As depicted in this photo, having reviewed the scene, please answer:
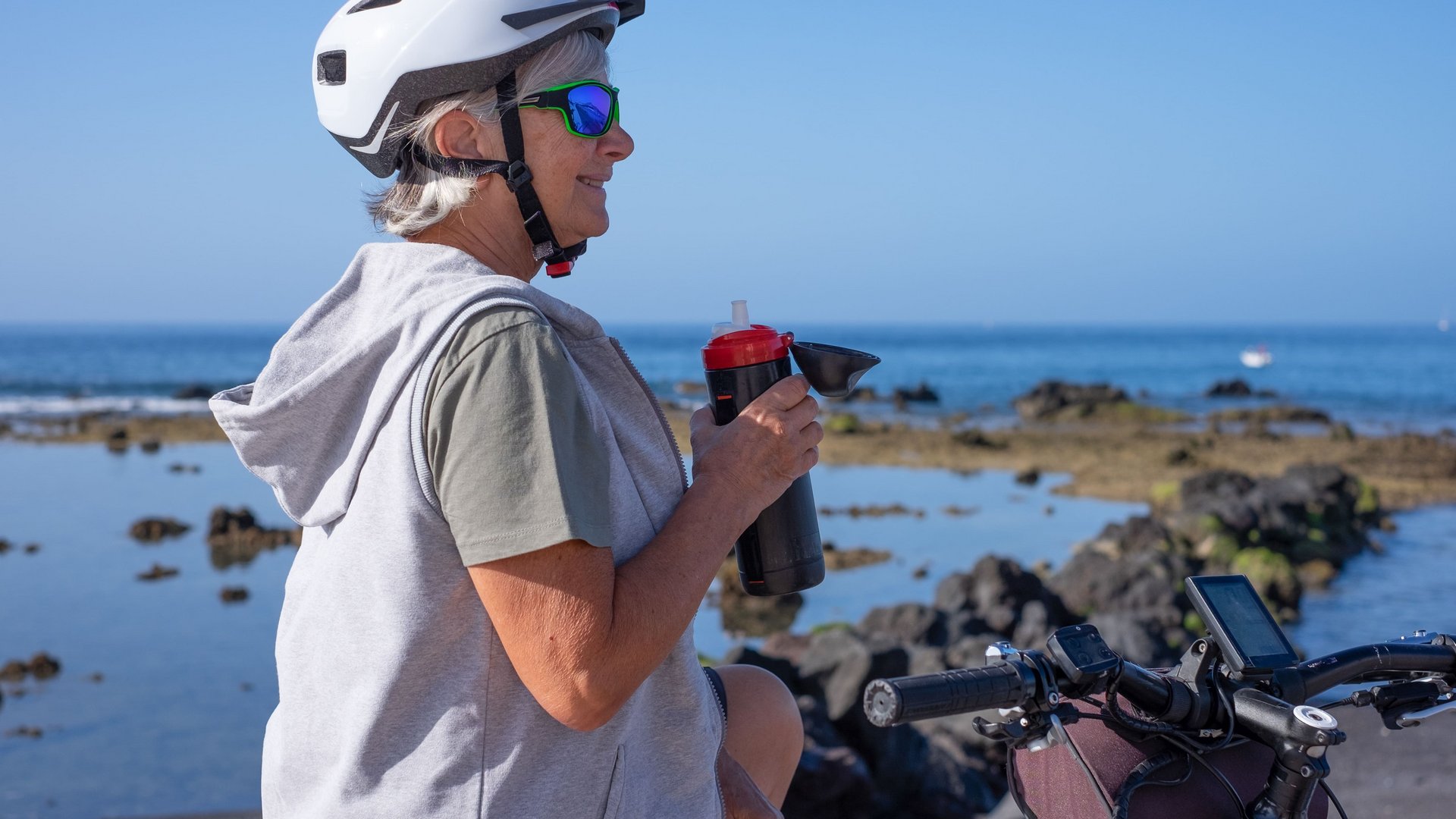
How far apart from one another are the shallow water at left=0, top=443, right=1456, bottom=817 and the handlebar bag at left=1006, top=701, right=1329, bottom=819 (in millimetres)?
5059

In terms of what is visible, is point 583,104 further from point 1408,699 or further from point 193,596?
point 193,596

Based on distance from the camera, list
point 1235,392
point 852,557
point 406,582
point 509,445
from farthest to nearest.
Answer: point 1235,392 < point 852,557 < point 406,582 < point 509,445

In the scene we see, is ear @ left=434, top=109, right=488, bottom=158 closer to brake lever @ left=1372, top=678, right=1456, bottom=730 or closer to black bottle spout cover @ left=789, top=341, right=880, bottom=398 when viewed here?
black bottle spout cover @ left=789, top=341, right=880, bottom=398

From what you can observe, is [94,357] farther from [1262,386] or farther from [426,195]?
[426,195]

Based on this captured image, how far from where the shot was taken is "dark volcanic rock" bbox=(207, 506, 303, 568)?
12398 mm

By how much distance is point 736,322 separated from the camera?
215cm

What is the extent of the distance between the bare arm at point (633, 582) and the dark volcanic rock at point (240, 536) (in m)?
11.3

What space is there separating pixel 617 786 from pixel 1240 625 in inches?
41.0

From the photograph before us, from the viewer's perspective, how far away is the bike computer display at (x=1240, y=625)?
1.96 meters

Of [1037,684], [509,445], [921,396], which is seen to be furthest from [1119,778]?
[921,396]

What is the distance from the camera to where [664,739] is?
196cm

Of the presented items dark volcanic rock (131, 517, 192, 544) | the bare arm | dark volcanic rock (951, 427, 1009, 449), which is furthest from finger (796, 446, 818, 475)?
dark volcanic rock (951, 427, 1009, 449)

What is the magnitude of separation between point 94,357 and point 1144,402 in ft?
205

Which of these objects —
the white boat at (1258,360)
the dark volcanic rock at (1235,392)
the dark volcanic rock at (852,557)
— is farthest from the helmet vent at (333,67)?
the white boat at (1258,360)
